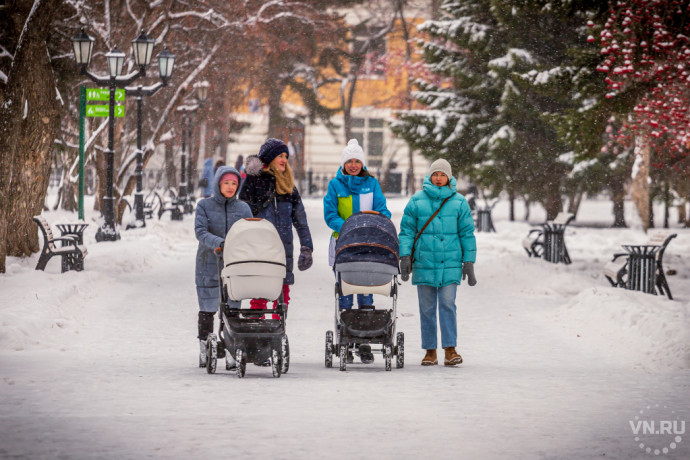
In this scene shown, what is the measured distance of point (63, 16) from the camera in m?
24.2

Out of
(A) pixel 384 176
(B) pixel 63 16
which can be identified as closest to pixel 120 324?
(B) pixel 63 16

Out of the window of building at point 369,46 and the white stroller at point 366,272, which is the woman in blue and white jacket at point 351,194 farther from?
the window of building at point 369,46

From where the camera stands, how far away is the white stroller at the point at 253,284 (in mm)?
8523

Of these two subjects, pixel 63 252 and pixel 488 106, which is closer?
pixel 63 252

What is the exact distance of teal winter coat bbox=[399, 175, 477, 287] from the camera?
957 centimetres

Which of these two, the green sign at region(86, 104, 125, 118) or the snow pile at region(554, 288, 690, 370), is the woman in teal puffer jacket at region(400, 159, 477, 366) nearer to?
the snow pile at region(554, 288, 690, 370)

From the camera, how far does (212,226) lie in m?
9.22

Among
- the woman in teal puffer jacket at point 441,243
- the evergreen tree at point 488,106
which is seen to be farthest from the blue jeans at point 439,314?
the evergreen tree at point 488,106

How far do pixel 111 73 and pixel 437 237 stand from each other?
14461 millimetres

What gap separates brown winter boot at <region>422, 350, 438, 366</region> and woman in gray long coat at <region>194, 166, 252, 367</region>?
5.88 feet

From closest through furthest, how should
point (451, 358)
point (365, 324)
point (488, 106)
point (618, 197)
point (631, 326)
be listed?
point (365, 324)
point (451, 358)
point (631, 326)
point (488, 106)
point (618, 197)

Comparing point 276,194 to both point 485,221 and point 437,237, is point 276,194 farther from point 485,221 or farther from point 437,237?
point 485,221

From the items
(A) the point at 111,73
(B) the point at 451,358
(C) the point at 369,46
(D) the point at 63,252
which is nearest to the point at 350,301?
(B) the point at 451,358

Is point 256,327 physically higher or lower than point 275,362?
higher
